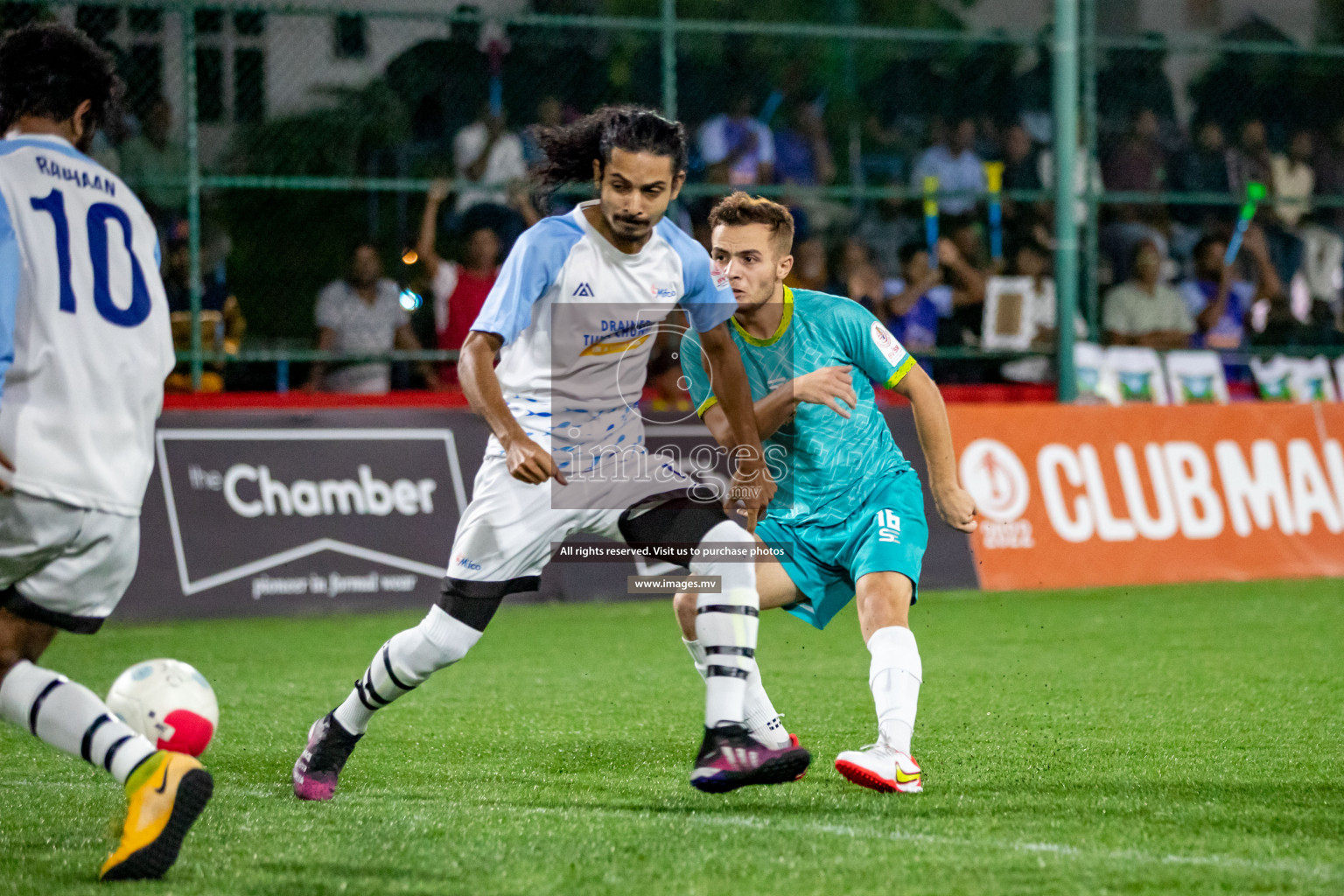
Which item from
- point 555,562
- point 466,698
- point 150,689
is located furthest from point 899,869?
point 555,562

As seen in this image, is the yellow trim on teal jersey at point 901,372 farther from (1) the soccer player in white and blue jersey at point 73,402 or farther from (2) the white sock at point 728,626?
(1) the soccer player in white and blue jersey at point 73,402

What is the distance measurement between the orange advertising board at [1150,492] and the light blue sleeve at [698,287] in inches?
246

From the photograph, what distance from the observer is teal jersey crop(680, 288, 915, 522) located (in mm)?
5375

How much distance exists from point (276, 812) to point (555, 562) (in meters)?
6.09

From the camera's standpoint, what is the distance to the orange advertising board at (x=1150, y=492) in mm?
11492

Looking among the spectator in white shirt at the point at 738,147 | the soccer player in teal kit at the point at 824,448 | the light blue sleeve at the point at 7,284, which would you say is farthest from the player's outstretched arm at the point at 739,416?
the spectator in white shirt at the point at 738,147

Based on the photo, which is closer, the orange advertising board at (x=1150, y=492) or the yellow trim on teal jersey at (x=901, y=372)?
the yellow trim on teal jersey at (x=901, y=372)

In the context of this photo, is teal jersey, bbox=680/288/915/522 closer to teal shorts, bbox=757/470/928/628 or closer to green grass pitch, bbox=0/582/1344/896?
teal shorts, bbox=757/470/928/628

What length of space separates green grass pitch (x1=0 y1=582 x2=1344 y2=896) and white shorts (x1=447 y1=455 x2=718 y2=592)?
2.32 ft

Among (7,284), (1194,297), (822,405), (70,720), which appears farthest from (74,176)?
(1194,297)

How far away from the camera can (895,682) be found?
5008 mm

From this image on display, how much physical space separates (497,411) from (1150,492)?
8134 mm

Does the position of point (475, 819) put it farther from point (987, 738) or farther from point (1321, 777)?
point (1321, 777)

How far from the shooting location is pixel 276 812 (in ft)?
15.8
